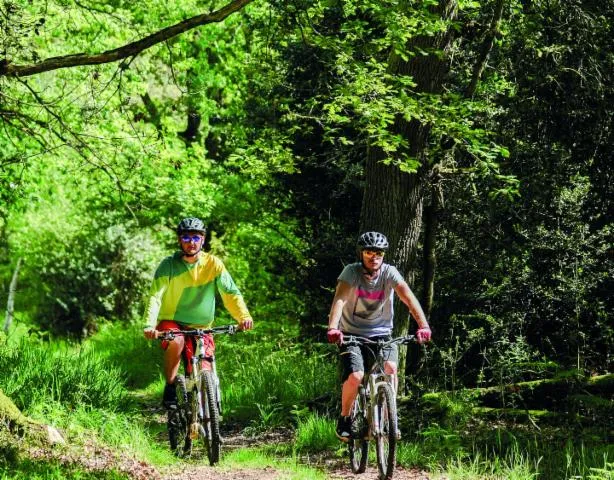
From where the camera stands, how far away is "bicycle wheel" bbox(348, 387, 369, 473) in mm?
7027

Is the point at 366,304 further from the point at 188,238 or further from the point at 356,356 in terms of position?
the point at 188,238

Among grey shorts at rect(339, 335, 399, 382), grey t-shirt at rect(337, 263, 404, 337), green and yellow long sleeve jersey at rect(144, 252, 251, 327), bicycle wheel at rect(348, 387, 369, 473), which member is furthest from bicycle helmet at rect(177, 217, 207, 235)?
bicycle wheel at rect(348, 387, 369, 473)

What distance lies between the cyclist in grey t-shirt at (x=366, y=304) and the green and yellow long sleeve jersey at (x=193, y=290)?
3.35ft

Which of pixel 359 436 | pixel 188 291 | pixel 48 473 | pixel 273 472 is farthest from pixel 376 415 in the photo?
pixel 48 473

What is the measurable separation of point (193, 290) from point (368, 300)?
5.45ft

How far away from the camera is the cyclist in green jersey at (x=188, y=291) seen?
24.7 feet

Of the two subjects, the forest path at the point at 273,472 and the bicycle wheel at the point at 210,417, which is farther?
the bicycle wheel at the point at 210,417

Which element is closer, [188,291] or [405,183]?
[188,291]

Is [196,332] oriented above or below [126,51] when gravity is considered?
below

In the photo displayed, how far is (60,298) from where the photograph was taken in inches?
880

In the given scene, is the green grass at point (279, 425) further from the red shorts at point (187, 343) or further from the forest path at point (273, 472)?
the red shorts at point (187, 343)

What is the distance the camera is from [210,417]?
283 inches

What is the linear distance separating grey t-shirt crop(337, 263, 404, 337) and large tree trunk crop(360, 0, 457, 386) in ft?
7.13

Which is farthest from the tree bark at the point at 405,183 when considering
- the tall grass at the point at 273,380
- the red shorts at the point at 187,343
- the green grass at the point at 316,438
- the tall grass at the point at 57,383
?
the tall grass at the point at 57,383
